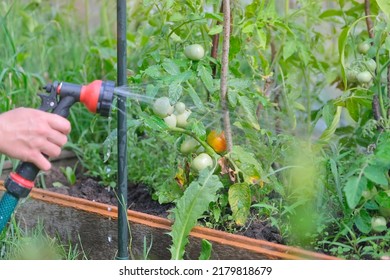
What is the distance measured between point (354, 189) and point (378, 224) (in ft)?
0.60

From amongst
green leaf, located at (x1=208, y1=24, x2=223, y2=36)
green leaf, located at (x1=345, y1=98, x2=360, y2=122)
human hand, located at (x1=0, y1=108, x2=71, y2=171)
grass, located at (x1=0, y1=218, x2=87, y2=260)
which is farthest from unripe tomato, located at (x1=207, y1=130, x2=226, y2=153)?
human hand, located at (x1=0, y1=108, x2=71, y2=171)

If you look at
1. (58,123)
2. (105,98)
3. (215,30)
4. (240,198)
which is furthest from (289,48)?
(58,123)

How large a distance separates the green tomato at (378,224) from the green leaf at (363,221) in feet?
0.06

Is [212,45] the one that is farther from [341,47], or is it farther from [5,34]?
[5,34]

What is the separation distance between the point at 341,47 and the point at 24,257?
1107 millimetres

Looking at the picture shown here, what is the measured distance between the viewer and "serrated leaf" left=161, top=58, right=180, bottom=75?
2.35 metres

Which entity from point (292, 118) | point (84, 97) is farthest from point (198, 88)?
point (84, 97)

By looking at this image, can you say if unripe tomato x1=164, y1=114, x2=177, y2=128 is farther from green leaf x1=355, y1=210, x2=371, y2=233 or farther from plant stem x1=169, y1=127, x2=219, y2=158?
green leaf x1=355, y1=210, x2=371, y2=233

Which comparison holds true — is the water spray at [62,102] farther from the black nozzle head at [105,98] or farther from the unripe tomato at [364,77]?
the unripe tomato at [364,77]

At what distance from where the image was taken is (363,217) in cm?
219

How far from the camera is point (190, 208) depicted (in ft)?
7.33

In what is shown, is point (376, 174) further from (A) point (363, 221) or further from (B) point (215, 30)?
(B) point (215, 30)

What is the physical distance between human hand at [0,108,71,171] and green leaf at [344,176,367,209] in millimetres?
717

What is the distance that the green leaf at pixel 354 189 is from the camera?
2.05 metres
